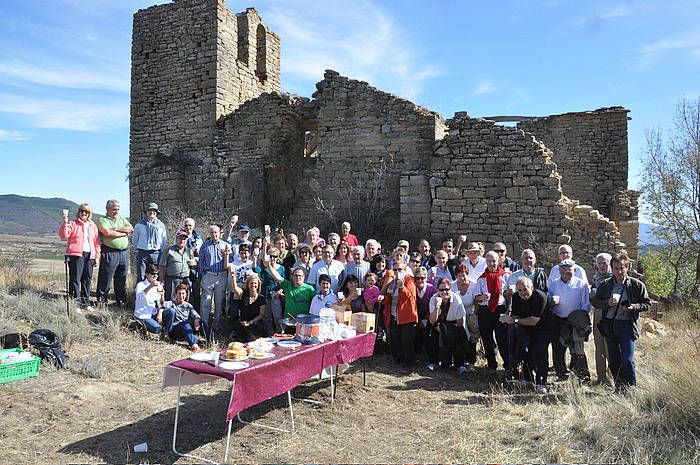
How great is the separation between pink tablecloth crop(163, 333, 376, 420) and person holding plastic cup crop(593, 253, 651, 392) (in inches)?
128

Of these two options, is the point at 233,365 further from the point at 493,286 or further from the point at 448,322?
the point at 493,286

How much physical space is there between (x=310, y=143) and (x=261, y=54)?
3194 mm

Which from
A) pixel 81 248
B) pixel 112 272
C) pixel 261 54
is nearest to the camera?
pixel 81 248

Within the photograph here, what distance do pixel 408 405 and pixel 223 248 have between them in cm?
382

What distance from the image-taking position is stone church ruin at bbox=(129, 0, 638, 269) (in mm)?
11531

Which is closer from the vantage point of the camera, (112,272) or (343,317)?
(343,317)

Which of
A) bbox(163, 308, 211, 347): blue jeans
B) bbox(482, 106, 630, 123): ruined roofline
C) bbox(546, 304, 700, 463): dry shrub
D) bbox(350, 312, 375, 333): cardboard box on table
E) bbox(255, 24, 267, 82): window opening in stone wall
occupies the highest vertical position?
bbox(255, 24, 267, 82): window opening in stone wall

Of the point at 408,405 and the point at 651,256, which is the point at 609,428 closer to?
the point at 408,405

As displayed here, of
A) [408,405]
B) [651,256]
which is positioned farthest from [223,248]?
[651,256]

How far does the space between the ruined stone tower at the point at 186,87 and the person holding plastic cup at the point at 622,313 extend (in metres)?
10.7

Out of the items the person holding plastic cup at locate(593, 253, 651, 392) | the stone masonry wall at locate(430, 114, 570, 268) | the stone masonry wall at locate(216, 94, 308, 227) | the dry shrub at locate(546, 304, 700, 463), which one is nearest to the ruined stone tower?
the stone masonry wall at locate(216, 94, 308, 227)

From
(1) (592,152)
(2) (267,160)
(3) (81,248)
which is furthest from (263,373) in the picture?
(1) (592,152)

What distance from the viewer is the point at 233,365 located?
462 centimetres

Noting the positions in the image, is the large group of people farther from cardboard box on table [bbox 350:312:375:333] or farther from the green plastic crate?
the green plastic crate
